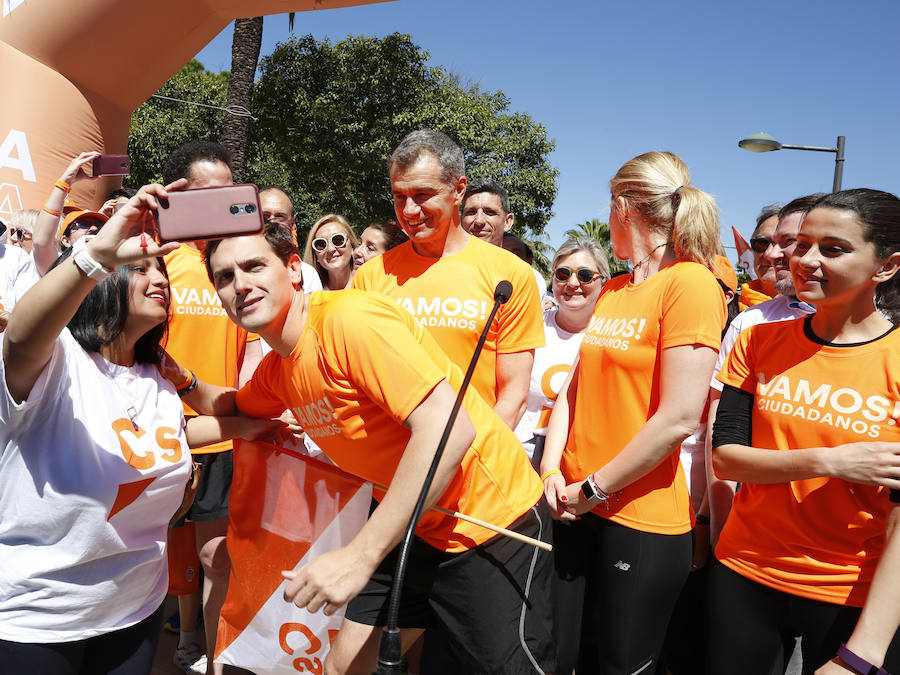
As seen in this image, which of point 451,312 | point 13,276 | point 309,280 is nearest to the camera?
point 451,312

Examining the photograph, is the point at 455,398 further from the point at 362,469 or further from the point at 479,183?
the point at 479,183

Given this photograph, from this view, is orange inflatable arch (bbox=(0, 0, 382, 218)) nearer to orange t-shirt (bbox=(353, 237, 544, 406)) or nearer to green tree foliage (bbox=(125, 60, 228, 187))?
orange t-shirt (bbox=(353, 237, 544, 406))

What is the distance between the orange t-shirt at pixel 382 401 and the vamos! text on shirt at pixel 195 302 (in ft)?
3.53

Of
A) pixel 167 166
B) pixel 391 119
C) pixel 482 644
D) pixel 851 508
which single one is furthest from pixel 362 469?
pixel 391 119

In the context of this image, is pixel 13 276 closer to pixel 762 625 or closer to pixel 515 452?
pixel 515 452

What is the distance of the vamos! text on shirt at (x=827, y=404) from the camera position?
1.83 m

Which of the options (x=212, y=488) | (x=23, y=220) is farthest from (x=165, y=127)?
(x=212, y=488)

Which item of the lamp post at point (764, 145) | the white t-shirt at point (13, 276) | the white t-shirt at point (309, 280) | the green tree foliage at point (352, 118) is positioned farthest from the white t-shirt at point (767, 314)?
the green tree foliage at point (352, 118)

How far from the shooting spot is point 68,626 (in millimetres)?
1783

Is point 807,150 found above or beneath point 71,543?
above

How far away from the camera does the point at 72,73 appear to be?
4832mm

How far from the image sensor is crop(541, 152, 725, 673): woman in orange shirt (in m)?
2.20

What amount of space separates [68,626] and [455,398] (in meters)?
1.25

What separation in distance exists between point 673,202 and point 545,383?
134 cm
